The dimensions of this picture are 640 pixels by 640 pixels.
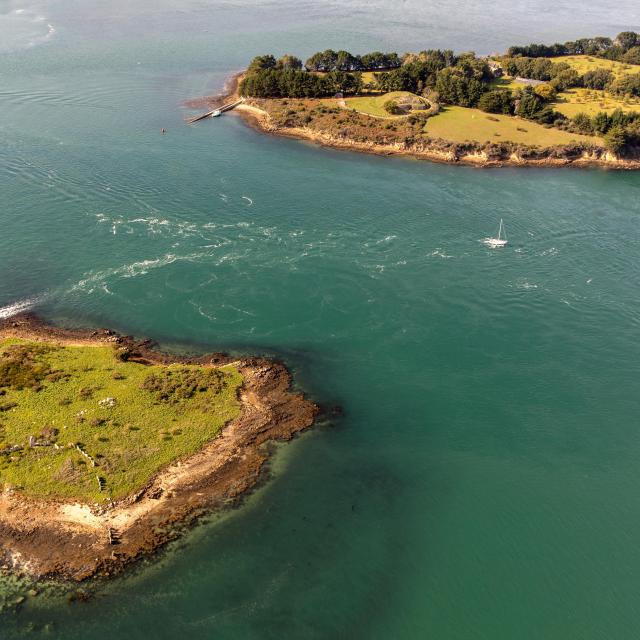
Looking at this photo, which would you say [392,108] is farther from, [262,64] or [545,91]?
[262,64]

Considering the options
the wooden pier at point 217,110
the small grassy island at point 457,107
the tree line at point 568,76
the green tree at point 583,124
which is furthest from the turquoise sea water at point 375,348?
the tree line at point 568,76

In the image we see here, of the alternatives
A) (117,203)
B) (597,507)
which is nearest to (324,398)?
(597,507)

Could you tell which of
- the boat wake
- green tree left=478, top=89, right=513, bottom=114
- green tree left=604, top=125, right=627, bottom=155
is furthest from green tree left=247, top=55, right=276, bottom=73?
the boat wake

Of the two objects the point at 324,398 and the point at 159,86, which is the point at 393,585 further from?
the point at 159,86

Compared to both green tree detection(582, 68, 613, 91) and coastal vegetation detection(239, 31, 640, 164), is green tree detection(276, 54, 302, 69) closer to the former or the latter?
coastal vegetation detection(239, 31, 640, 164)

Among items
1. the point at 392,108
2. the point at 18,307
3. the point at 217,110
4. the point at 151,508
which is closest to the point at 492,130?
the point at 392,108

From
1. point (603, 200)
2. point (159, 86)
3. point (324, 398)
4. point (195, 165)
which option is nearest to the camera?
point (324, 398)

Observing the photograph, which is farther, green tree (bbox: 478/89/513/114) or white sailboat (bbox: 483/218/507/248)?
green tree (bbox: 478/89/513/114)
